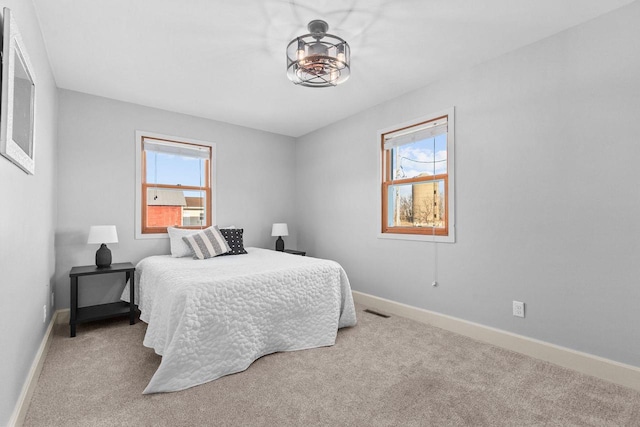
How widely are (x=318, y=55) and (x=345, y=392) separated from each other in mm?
2214

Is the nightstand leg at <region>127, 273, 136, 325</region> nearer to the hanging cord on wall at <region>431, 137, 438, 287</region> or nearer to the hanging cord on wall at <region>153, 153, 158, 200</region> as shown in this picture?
the hanging cord on wall at <region>153, 153, 158, 200</region>

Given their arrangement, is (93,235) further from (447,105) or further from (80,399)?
(447,105)

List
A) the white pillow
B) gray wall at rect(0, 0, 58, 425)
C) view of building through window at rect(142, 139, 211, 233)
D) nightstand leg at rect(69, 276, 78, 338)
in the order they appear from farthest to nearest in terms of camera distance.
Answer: view of building through window at rect(142, 139, 211, 233) < the white pillow < nightstand leg at rect(69, 276, 78, 338) < gray wall at rect(0, 0, 58, 425)

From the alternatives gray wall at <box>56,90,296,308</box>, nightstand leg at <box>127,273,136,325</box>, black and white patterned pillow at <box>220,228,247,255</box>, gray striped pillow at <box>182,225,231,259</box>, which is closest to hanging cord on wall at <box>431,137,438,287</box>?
black and white patterned pillow at <box>220,228,247,255</box>

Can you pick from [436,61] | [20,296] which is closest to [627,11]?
[436,61]

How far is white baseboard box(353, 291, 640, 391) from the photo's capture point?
6.97ft

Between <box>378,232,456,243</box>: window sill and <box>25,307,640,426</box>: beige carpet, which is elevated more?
<box>378,232,456,243</box>: window sill

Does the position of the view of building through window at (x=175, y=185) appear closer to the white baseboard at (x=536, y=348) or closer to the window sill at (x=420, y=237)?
the window sill at (x=420, y=237)

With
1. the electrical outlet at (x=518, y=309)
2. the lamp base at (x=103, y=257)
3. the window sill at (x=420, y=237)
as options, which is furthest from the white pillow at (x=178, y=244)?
the electrical outlet at (x=518, y=309)

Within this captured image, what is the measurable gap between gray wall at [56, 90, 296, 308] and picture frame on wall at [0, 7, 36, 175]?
189 cm

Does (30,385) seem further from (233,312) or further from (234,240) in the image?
(234,240)

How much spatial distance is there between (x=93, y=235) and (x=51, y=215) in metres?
0.39

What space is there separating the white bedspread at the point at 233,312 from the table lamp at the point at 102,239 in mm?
509

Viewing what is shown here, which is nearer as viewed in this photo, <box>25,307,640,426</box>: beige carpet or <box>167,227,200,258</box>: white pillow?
<box>25,307,640,426</box>: beige carpet
